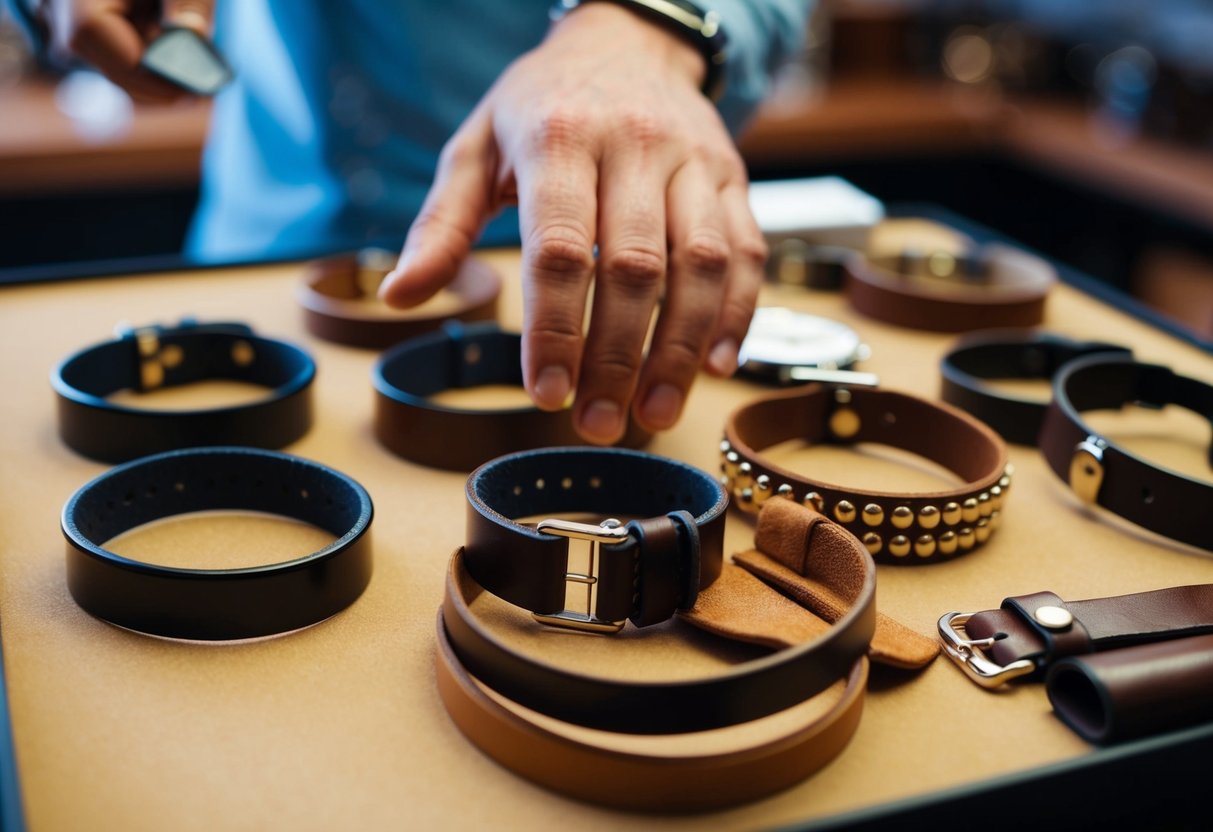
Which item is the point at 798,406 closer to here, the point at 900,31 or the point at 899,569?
the point at 899,569

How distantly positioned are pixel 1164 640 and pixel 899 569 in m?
0.23

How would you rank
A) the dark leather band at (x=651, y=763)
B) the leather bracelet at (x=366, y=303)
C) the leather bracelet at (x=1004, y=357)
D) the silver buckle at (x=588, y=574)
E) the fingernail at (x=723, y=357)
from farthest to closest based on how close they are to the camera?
the leather bracelet at (x=366, y=303)
the leather bracelet at (x=1004, y=357)
the fingernail at (x=723, y=357)
the silver buckle at (x=588, y=574)
the dark leather band at (x=651, y=763)

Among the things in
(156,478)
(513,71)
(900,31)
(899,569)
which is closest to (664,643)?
(899,569)

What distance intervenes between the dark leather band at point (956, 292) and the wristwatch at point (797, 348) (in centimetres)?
8

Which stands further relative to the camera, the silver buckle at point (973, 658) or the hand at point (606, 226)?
the hand at point (606, 226)

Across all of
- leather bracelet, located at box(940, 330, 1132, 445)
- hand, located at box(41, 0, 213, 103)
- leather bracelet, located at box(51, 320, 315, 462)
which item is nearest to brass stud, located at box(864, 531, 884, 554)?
leather bracelet, located at box(940, 330, 1132, 445)

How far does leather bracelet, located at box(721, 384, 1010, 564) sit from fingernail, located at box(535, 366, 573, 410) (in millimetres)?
179

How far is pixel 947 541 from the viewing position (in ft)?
3.49

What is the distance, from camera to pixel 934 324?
63.8 inches

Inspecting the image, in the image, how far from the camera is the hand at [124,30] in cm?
143

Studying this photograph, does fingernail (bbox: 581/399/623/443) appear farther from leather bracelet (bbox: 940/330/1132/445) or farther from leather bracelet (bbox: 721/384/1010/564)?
leather bracelet (bbox: 940/330/1132/445)

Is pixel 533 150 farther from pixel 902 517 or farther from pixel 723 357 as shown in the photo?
pixel 902 517

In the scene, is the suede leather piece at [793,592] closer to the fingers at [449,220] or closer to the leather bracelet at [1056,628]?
the leather bracelet at [1056,628]

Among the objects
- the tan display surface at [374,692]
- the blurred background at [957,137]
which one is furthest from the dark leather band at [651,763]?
the blurred background at [957,137]
